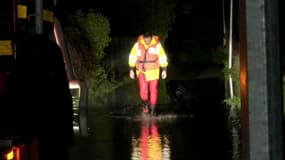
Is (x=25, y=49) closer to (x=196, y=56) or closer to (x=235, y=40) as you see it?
(x=235, y=40)

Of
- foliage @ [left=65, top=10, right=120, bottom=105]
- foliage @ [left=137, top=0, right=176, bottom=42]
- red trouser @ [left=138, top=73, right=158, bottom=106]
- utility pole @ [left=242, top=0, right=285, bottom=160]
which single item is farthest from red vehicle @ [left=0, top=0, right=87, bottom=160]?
foliage @ [left=137, top=0, right=176, bottom=42]

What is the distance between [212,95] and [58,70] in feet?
53.5

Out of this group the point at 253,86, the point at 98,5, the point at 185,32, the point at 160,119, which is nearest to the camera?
the point at 253,86

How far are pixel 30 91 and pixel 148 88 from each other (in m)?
10.6

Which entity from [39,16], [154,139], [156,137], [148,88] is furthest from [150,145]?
[39,16]

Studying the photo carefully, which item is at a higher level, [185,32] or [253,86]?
[185,32]

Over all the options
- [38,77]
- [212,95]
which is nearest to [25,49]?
[38,77]

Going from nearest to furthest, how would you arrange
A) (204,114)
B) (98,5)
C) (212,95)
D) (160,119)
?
(160,119) → (204,114) → (98,5) → (212,95)

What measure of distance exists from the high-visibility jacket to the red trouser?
0.08 meters

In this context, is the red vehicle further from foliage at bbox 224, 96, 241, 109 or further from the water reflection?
foliage at bbox 224, 96, 241, 109

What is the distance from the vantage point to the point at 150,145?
1192cm

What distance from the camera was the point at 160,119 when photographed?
50.9 ft

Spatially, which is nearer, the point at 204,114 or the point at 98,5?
the point at 204,114

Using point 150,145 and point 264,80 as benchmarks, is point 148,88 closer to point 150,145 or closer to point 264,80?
point 150,145
